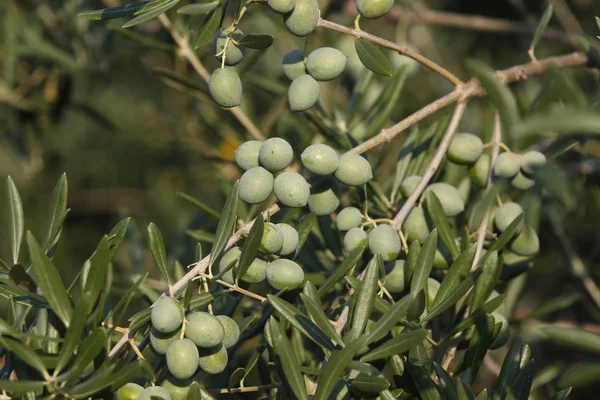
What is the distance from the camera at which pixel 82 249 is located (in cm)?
273

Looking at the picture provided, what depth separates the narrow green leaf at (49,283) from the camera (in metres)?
0.75

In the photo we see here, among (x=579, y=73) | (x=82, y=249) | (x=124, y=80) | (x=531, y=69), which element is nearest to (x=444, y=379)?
(x=531, y=69)

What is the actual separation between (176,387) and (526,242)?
1.88ft

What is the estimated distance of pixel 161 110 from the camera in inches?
110

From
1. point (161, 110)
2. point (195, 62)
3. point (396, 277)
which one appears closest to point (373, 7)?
point (396, 277)

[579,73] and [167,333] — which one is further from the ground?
[167,333]

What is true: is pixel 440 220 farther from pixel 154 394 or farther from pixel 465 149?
pixel 154 394

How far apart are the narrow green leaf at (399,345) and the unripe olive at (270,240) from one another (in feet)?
0.58

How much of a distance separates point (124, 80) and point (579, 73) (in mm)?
1967

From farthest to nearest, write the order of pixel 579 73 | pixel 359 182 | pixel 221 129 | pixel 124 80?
pixel 124 80 → pixel 579 73 → pixel 221 129 → pixel 359 182

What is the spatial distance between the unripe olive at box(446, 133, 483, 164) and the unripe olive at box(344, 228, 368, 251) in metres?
0.22

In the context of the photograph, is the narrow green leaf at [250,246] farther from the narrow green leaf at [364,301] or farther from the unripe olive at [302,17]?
the unripe olive at [302,17]

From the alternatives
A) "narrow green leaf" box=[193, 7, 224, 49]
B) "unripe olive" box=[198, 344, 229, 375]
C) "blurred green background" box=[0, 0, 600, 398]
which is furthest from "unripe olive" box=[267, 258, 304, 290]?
"blurred green background" box=[0, 0, 600, 398]

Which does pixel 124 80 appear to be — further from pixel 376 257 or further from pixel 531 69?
pixel 376 257
